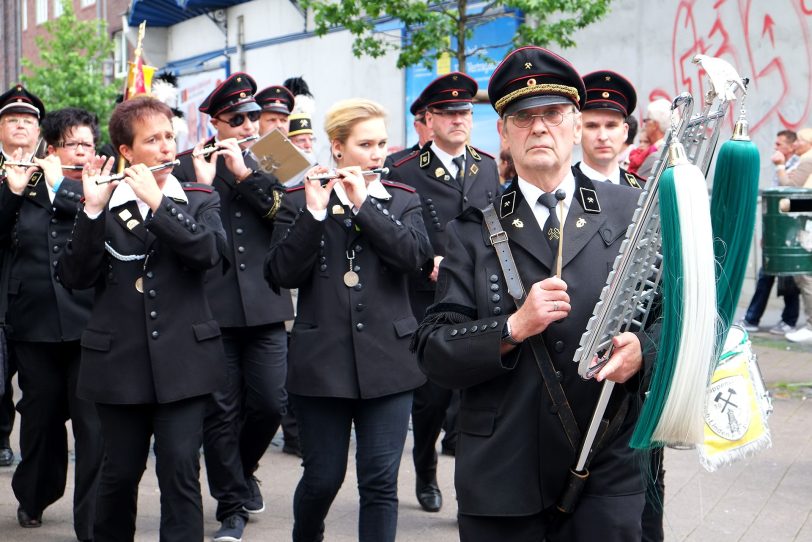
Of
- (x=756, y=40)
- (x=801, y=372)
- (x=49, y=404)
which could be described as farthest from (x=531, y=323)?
(x=756, y=40)

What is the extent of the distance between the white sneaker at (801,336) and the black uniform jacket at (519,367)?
8.81 metres

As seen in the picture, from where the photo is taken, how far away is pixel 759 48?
14.0m

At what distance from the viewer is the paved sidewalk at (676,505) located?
19.6 feet

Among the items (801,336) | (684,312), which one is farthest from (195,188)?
(801,336)

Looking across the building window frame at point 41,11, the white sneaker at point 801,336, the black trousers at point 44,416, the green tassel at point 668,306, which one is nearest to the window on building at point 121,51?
the building window frame at point 41,11

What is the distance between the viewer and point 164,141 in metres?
5.04

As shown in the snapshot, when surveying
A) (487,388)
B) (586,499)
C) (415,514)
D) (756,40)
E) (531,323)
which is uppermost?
(756,40)

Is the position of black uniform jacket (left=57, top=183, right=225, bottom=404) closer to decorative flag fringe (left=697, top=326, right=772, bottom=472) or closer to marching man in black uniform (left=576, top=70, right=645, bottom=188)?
marching man in black uniform (left=576, top=70, right=645, bottom=188)

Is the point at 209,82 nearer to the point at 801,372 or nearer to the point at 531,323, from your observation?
the point at 801,372

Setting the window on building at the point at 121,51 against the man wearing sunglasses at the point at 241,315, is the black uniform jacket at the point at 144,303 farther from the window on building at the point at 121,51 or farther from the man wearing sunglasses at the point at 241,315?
the window on building at the point at 121,51

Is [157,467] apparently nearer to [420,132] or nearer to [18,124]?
[18,124]

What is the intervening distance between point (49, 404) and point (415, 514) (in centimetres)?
199

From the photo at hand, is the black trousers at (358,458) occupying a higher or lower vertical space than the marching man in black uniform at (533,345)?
lower

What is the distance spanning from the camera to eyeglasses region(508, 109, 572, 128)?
339 cm
